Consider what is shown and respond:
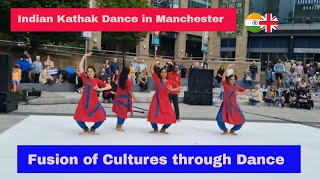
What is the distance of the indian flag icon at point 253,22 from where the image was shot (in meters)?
50.6

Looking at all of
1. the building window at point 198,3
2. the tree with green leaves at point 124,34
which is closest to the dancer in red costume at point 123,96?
the tree with green leaves at point 124,34

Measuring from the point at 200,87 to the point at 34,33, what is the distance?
10561 mm

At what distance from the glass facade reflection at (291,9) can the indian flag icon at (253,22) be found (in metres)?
0.77

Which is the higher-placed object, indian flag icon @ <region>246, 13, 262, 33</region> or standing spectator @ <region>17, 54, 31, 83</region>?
indian flag icon @ <region>246, 13, 262, 33</region>

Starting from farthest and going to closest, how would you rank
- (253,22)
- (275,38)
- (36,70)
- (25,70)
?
(253,22), (275,38), (36,70), (25,70)

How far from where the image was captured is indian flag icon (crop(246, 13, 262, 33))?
5065cm

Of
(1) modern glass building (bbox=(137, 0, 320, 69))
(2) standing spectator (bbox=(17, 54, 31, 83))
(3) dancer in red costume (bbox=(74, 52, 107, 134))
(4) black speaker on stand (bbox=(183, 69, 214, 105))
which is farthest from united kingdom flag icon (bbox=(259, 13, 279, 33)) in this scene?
(3) dancer in red costume (bbox=(74, 52, 107, 134))

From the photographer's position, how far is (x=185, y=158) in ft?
19.6

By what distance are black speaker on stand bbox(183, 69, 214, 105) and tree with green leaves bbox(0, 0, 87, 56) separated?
9242 mm

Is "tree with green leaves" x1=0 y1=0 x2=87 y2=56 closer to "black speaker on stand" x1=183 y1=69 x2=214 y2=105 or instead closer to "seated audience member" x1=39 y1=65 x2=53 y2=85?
"seated audience member" x1=39 y1=65 x2=53 y2=85

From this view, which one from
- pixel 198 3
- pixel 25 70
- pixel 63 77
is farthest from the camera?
pixel 198 3

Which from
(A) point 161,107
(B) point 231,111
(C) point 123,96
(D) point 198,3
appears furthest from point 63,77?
(D) point 198,3

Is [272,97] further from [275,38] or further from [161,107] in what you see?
[275,38]

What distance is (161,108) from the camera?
8.27 metres
